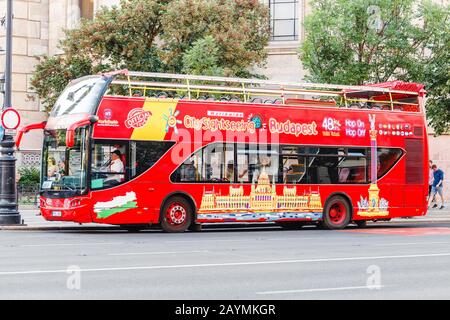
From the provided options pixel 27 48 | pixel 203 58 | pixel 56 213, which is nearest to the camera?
pixel 56 213

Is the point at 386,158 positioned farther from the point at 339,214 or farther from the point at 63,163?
the point at 63,163

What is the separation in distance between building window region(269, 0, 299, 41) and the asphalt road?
945 inches

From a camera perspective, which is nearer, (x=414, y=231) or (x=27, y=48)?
(x=414, y=231)

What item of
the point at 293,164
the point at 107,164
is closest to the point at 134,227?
the point at 107,164

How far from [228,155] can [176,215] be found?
200 centimetres

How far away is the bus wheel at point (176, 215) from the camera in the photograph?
897 inches

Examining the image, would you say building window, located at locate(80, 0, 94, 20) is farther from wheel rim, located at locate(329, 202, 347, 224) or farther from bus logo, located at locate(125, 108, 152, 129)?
bus logo, located at locate(125, 108, 152, 129)

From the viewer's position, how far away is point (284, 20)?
147 ft

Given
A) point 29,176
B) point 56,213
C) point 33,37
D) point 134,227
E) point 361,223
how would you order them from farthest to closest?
1. point 33,37
2. point 29,176
3. point 361,223
4. point 134,227
5. point 56,213

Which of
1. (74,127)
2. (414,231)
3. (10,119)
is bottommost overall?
(414,231)

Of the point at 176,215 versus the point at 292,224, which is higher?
the point at 176,215

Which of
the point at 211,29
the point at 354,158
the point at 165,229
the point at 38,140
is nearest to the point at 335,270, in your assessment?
the point at 165,229

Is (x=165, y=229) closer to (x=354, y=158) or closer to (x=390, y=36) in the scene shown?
(x=354, y=158)
